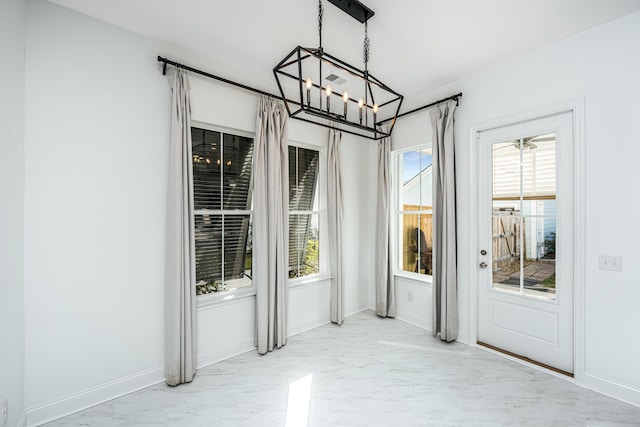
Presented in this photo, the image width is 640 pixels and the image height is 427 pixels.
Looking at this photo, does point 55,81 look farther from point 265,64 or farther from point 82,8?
point 265,64

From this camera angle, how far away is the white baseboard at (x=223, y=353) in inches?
103

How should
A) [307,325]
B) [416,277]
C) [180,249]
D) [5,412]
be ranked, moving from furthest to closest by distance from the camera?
[416,277], [307,325], [180,249], [5,412]

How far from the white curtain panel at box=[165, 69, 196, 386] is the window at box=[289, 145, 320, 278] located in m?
1.33

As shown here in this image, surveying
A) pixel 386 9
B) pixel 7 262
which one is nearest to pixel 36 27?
pixel 7 262

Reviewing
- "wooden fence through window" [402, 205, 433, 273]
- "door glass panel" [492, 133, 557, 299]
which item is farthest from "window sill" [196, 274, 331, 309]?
"door glass panel" [492, 133, 557, 299]

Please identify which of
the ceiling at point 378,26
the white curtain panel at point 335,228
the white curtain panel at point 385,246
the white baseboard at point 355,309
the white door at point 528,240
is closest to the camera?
the ceiling at point 378,26

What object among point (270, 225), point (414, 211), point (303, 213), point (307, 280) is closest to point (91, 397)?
point (270, 225)

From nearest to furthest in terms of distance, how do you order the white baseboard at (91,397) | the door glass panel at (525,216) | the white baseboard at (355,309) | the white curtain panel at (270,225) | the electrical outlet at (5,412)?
the electrical outlet at (5,412)
the white baseboard at (91,397)
the door glass panel at (525,216)
the white curtain panel at (270,225)
the white baseboard at (355,309)

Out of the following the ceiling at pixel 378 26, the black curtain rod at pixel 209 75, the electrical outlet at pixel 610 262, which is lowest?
the electrical outlet at pixel 610 262

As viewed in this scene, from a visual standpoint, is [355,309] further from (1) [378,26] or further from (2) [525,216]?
(1) [378,26]

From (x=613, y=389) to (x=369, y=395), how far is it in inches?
74.4

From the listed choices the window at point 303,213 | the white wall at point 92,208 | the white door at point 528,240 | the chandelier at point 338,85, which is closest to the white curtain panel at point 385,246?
the chandelier at point 338,85

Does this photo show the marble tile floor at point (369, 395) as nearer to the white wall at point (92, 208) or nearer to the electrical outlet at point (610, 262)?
the white wall at point (92, 208)

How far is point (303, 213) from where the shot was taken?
360cm
